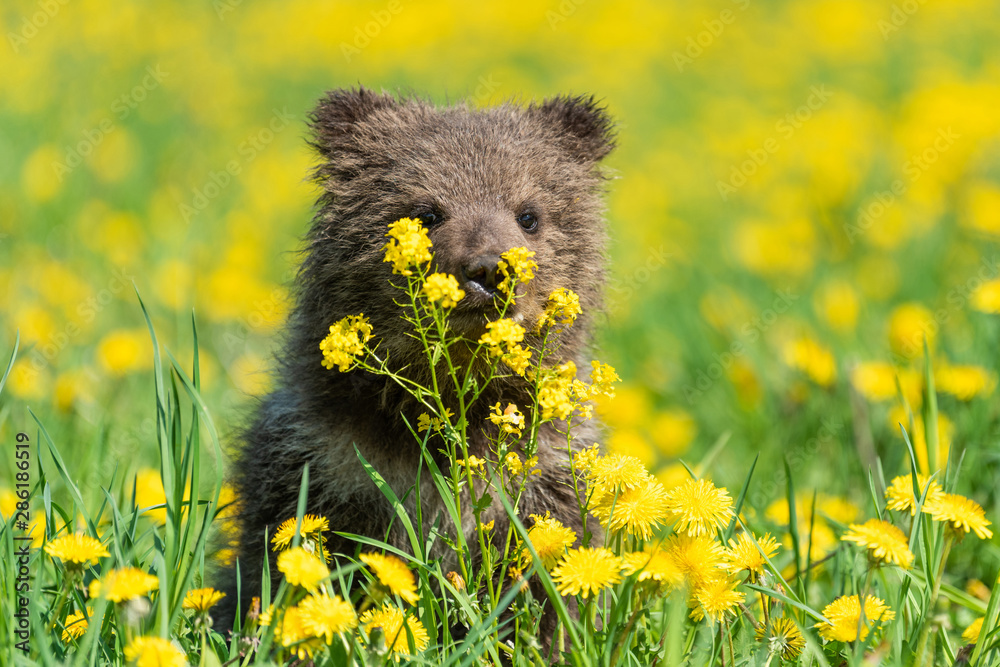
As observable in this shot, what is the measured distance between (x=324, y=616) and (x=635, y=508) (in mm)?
920

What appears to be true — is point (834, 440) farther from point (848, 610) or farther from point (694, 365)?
point (848, 610)

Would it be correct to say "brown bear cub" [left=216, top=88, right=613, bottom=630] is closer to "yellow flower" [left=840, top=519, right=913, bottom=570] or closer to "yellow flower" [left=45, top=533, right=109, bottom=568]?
"yellow flower" [left=45, top=533, right=109, bottom=568]

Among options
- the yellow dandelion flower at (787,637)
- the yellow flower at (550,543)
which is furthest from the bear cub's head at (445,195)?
the yellow dandelion flower at (787,637)

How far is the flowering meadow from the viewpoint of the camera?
8.80ft

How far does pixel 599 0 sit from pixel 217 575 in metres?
12.7

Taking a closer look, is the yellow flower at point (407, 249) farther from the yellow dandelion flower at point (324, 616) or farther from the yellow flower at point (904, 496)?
the yellow flower at point (904, 496)

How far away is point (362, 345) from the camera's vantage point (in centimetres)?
274

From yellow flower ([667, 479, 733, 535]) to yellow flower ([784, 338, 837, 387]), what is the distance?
280 centimetres

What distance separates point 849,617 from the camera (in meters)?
2.73

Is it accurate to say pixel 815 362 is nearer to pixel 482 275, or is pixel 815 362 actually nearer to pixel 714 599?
pixel 482 275

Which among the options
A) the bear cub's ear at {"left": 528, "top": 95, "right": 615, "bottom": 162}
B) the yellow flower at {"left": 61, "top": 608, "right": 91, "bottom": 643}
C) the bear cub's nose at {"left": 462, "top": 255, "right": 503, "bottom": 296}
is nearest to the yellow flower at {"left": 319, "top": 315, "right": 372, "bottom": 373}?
the bear cub's nose at {"left": 462, "top": 255, "right": 503, "bottom": 296}

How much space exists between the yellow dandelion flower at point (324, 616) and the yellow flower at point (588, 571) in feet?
1.79

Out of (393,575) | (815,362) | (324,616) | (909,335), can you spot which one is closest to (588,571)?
(393,575)

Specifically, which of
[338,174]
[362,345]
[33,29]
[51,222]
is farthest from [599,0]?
[362,345]
